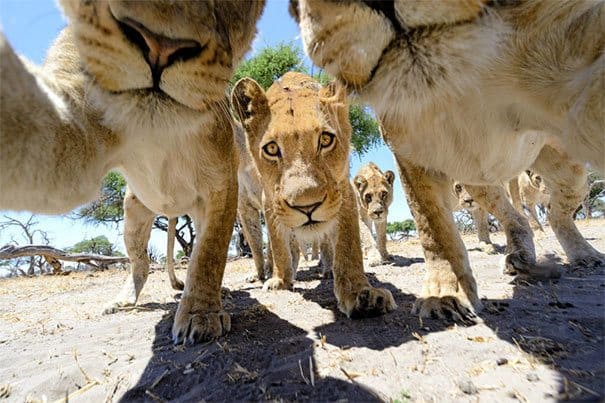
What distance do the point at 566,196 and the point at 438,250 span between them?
74.0 inches

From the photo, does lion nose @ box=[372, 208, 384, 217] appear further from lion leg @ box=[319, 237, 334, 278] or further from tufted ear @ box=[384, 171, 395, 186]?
lion leg @ box=[319, 237, 334, 278]

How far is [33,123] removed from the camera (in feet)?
4.70

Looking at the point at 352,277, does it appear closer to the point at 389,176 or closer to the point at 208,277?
the point at 208,277

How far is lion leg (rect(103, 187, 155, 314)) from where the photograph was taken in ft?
13.9

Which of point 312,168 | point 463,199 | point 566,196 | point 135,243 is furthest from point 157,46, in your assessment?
point 463,199

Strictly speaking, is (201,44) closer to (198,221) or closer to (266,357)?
(266,357)

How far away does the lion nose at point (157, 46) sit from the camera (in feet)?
4.44

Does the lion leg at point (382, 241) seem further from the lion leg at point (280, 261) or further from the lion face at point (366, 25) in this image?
the lion face at point (366, 25)

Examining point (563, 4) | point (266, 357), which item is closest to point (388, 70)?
point (563, 4)

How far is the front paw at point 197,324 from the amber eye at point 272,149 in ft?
3.24

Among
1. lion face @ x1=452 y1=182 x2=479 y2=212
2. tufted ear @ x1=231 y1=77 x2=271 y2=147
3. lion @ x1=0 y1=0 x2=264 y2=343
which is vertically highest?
lion face @ x1=452 y1=182 x2=479 y2=212

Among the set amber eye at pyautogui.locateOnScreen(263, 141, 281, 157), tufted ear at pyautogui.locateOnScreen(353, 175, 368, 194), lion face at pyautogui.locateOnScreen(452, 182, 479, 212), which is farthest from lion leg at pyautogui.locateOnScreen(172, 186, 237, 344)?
lion face at pyautogui.locateOnScreen(452, 182, 479, 212)

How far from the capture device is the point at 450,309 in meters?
2.39

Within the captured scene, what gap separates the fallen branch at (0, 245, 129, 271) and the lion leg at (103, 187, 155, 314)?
7.04 meters
